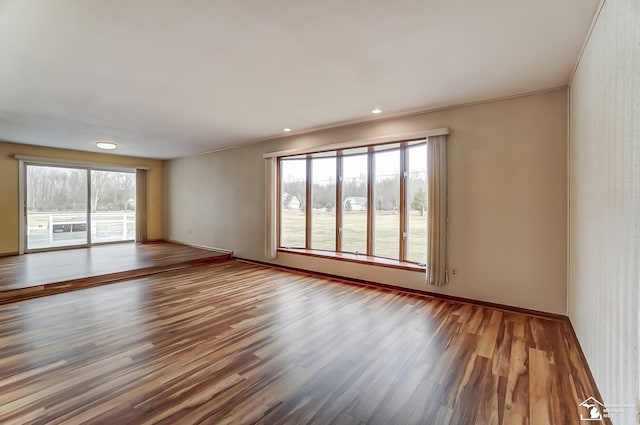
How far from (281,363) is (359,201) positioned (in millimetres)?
3247

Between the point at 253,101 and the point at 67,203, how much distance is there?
6.65 metres

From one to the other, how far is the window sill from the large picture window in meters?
0.10

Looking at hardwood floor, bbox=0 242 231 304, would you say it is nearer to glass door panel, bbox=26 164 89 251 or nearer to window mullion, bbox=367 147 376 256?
glass door panel, bbox=26 164 89 251

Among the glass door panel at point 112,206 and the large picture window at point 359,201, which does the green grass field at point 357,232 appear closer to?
the large picture window at point 359,201

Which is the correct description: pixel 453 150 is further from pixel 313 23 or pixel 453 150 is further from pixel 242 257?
pixel 242 257

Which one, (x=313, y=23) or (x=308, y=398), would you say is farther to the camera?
(x=313, y=23)

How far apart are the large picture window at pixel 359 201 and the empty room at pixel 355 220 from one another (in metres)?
0.04

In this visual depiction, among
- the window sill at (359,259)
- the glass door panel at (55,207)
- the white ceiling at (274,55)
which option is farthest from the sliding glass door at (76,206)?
the window sill at (359,259)

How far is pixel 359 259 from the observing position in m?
4.75

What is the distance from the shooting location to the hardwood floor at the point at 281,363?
1764mm

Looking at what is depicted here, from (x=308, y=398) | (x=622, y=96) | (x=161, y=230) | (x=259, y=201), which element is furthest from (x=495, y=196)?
(x=161, y=230)

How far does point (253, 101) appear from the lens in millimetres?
3676

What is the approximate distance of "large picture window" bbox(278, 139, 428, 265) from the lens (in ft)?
14.5

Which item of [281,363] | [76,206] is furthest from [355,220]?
[76,206]
